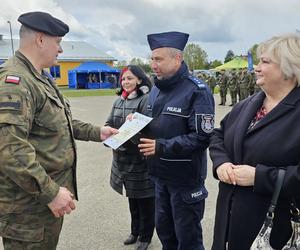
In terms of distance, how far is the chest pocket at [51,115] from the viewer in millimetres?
2388

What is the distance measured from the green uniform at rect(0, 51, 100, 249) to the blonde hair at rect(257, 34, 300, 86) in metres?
1.41

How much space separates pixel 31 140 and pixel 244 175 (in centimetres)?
132

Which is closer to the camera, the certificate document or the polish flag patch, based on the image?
the polish flag patch

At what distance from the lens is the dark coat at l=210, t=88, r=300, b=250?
2.14m

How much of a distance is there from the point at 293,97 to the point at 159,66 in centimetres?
129

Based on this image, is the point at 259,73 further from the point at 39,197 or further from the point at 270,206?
the point at 39,197

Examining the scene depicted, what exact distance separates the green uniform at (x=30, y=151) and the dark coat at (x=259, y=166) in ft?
3.44

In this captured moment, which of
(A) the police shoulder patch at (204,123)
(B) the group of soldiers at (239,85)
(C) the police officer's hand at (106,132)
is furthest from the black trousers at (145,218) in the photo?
(B) the group of soldiers at (239,85)

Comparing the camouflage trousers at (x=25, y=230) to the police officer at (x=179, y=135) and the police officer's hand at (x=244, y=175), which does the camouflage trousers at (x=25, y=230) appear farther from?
the police officer's hand at (x=244, y=175)

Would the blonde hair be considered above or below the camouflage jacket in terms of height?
above

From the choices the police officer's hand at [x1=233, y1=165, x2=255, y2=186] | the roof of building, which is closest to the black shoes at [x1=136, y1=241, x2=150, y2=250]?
the police officer's hand at [x1=233, y1=165, x2=255, y2=186]

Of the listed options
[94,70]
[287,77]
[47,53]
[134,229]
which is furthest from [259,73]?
[94,70]

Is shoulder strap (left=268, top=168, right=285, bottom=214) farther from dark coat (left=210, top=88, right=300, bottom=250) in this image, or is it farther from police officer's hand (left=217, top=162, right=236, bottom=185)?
police officer's hand (left=217, top=162, right=236, bottom=185)

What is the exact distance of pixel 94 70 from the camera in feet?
145
